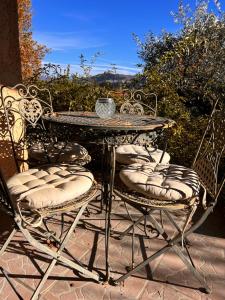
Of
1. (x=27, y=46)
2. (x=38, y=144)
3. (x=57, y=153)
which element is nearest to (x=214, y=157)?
(x=57, y=153)

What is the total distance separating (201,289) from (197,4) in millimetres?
11366

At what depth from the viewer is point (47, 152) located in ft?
9.24

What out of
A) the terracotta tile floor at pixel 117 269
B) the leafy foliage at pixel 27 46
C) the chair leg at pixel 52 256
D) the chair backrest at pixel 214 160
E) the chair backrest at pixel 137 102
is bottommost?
the terracotta tile floor at pixel 117 269

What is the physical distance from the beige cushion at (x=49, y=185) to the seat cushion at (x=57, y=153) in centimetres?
54

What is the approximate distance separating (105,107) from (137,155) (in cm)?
62

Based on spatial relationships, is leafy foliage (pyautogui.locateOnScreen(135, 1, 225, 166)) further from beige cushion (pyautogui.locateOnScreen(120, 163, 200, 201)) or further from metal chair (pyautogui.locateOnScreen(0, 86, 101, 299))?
metal chair (pyautogui.locateOnScreen(0, 86, 101, 299))

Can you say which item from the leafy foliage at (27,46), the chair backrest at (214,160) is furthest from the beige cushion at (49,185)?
the leafy foliage at (27,46)

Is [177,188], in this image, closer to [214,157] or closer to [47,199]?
[214,157]

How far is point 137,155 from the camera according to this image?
276 centimetres

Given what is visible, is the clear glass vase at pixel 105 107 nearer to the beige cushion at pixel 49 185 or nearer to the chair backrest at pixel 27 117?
the beige cushion at pixel 49 185

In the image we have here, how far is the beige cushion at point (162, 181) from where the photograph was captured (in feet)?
6.13

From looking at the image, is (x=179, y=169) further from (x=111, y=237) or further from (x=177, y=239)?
(x=111, y=237)

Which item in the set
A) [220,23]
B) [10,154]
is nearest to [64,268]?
[10,154]

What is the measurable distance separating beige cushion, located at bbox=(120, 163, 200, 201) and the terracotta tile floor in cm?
61
